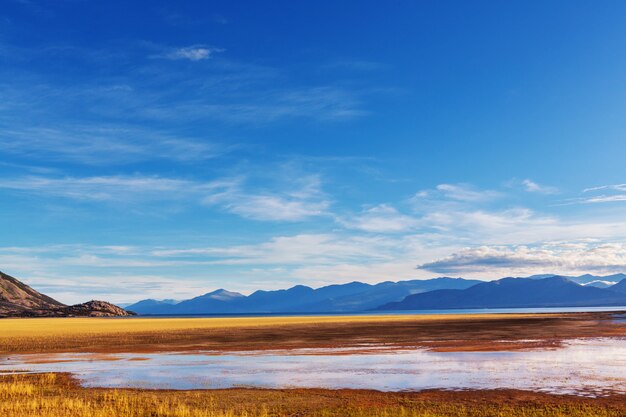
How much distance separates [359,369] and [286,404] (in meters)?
12.9

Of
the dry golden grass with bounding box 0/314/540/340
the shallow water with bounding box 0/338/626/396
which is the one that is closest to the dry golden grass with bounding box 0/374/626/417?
the shallow water with bounding box 0/338/626/396

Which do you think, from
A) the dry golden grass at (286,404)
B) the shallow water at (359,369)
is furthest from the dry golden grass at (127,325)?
the dry golden grass at (286,404)

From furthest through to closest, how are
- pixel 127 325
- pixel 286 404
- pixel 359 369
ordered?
pixel 127 325 → pixel 359 369 → pixel 286 404

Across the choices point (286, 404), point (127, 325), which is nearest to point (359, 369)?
point (286, 404)

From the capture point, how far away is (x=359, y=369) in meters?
36.9

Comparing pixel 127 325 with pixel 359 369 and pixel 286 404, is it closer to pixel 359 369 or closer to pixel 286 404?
pixel 359 369

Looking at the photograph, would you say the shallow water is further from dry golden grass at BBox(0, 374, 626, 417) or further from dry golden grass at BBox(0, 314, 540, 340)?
dry golden grass at BBox(0, 314, 540, 340)

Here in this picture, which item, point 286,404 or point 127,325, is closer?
point 286,404

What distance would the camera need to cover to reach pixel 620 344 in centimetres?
5256

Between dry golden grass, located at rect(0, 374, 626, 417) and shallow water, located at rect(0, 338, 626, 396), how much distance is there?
251cm

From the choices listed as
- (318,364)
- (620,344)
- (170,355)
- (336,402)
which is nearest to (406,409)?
(336,402)

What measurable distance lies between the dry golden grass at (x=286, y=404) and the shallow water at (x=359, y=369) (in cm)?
Result: 251

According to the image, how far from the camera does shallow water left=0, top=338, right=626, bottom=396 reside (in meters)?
30.3

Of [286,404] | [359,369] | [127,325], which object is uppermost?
[127,325]
